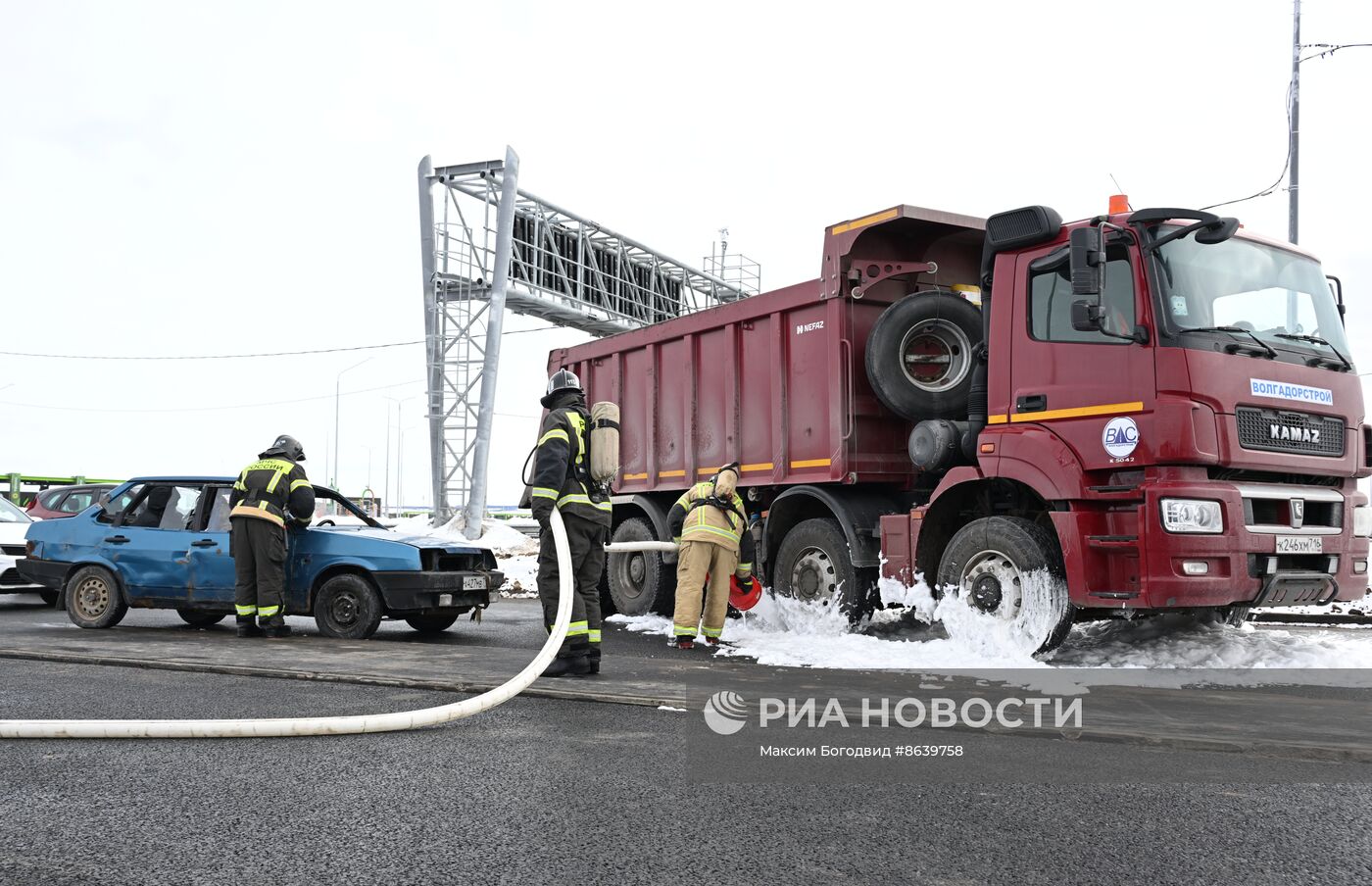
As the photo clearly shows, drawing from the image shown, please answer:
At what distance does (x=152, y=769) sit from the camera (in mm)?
4289

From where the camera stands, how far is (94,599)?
1013 centimetres

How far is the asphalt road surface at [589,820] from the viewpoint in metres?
3.07

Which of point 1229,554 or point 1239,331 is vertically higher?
point 1239,331

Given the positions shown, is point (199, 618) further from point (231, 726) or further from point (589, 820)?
point (589, 820)

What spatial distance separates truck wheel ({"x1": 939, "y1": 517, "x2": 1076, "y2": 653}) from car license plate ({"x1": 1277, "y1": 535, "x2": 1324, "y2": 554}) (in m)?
1.28

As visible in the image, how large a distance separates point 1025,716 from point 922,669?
5.74 ft

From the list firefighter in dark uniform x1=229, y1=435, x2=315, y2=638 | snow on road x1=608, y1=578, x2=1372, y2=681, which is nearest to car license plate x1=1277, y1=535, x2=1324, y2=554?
snow on road x1=608, y1=578, x2=1372, y2=681

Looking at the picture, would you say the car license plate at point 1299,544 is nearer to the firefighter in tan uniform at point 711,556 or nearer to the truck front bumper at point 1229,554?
the truck front bumper at point 1229,554

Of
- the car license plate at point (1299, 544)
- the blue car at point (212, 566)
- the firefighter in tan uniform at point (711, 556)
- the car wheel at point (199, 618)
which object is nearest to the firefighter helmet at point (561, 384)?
the firefighter in tan uniform at point (711, 556)

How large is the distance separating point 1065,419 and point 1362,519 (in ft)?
7.11

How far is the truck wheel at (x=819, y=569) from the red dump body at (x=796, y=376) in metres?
0.43

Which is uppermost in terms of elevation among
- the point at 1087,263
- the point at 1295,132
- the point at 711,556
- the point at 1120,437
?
the point at 1295,132

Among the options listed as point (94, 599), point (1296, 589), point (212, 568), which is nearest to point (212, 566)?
point (212, 568)

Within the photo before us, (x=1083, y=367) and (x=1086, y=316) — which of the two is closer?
(x=1086, y=316)
